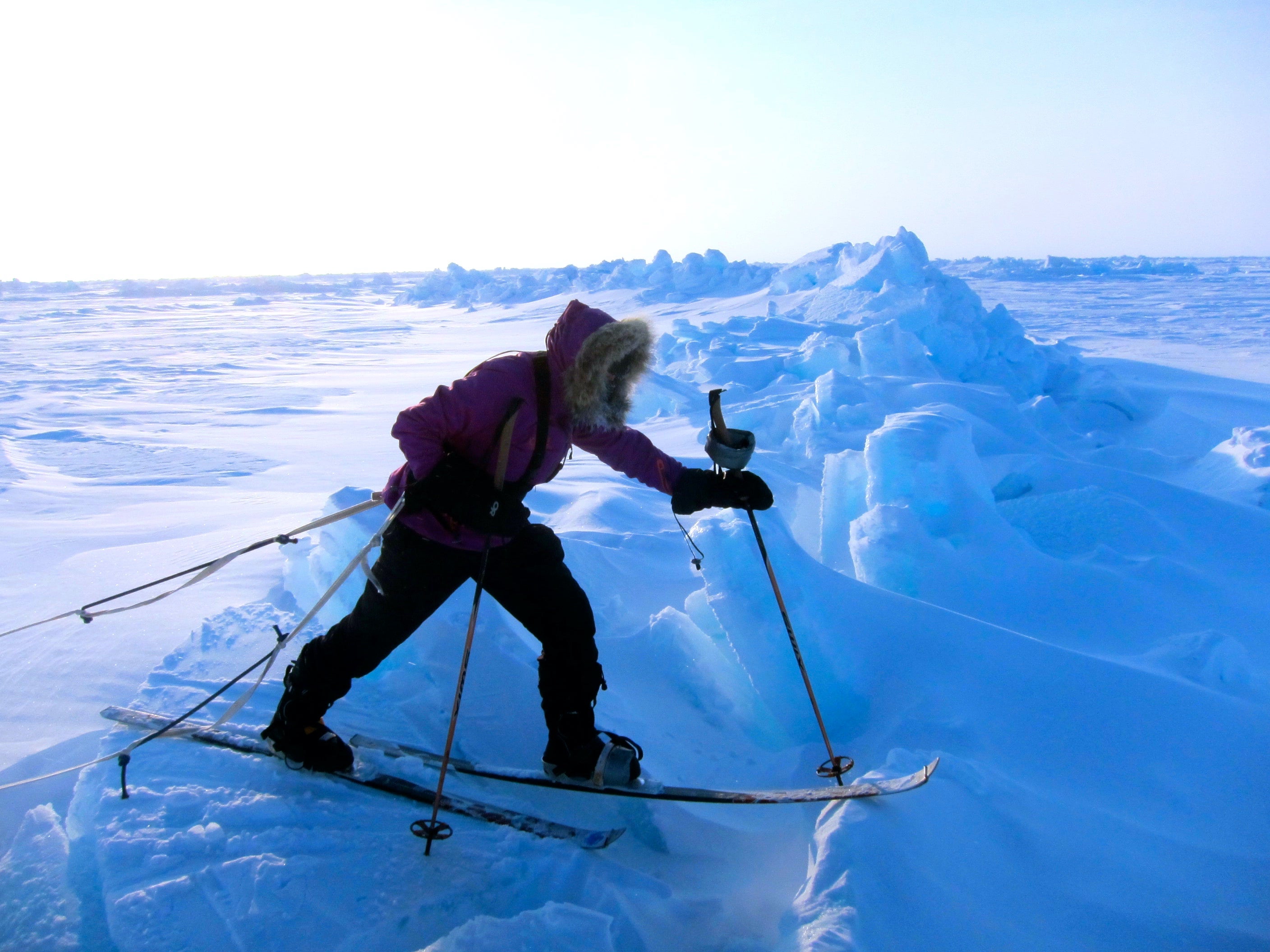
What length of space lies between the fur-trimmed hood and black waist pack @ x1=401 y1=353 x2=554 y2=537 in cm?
6

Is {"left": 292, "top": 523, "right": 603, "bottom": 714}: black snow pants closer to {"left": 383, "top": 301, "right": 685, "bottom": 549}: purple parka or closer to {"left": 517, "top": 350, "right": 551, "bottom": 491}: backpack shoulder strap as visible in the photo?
{"left": 383, "top": 301, "right": 685, "bottom": 549}: purple parka

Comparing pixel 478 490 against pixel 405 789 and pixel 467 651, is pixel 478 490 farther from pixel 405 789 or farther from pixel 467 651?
pixel 405 789

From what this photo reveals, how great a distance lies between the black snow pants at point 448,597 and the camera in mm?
1741

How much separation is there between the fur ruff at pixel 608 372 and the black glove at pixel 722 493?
0.26 m

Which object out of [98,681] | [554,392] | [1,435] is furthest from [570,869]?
[1,435]

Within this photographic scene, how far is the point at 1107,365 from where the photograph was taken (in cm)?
1091

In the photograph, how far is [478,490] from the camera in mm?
1639

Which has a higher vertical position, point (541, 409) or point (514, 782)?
point (541, 409)

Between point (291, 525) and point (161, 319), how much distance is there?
24.5 m

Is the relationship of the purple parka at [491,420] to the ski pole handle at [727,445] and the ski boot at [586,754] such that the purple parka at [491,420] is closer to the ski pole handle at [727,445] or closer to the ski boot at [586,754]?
the ski pole handle at [727,445]

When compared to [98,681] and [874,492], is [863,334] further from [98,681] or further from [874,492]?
[98,681]

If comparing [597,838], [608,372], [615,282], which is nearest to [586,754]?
[597,838]

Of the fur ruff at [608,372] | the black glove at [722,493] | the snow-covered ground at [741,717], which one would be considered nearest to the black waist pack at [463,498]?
the fur ruff at [608,372]

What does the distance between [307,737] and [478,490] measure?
0.78 metres
